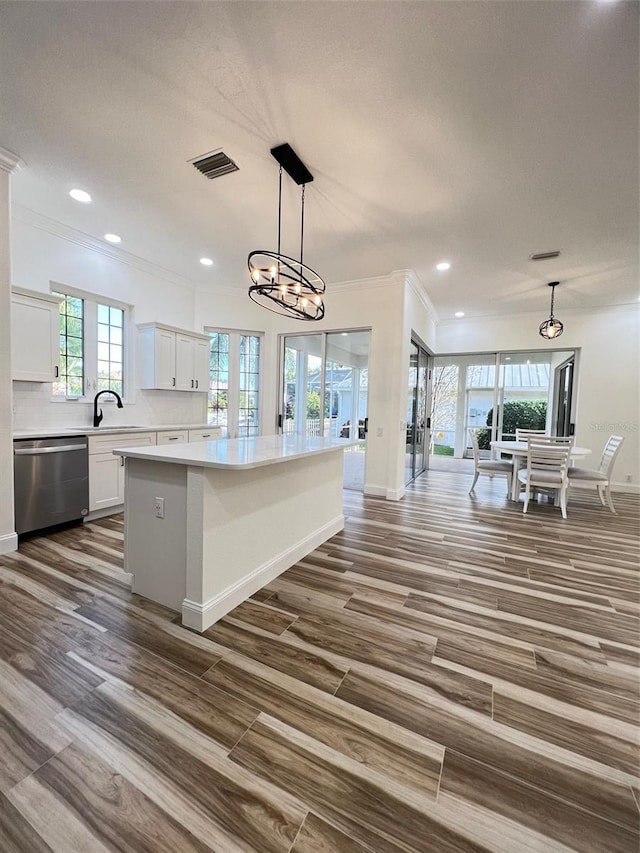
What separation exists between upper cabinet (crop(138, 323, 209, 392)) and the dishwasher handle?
150cm

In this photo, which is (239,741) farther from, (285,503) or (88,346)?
(88,346)

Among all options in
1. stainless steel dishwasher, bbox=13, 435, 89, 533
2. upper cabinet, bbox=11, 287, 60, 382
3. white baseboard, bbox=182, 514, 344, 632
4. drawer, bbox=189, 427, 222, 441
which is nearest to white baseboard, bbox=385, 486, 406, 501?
white baseboard, bbox=182, 514, 344, 632

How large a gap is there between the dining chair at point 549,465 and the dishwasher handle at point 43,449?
5.10 metres

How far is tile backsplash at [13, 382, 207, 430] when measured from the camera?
12.2ft

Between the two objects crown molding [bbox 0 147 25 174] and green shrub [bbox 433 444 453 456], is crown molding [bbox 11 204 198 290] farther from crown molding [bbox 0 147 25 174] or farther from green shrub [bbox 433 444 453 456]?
green shrub [bbox 433 444 453 456]

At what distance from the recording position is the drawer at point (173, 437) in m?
4.45

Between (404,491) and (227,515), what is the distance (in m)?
3.84

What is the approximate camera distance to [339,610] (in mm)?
2256

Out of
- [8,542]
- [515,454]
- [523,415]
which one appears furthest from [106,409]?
[523,415]

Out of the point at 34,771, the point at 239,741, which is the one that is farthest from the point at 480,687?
the point at 34,771

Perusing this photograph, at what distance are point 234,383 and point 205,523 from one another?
4.29 metres

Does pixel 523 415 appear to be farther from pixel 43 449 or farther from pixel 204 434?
pixel 43 449

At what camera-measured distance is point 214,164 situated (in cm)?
275

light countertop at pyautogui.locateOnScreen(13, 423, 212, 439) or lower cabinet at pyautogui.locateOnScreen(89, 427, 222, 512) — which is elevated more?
light countertop at pyautogui.locateOnScreen(13, 423, 212, 439)
